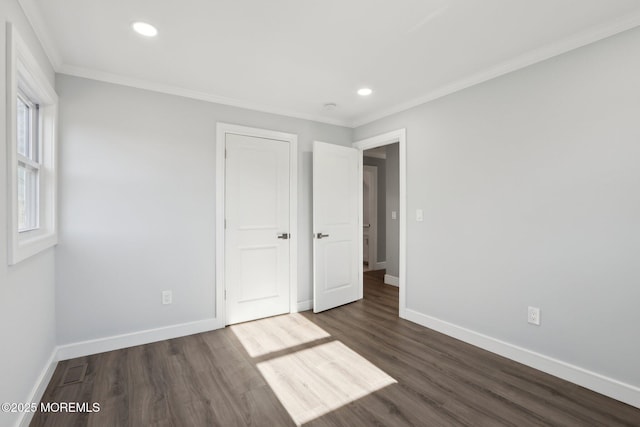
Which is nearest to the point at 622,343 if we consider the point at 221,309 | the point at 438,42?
the point at 438,42

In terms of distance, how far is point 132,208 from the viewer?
277 centimetres

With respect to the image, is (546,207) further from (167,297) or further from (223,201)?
(167,297)

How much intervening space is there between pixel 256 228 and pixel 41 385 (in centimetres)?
206

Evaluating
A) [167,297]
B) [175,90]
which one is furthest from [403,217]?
[175,90]

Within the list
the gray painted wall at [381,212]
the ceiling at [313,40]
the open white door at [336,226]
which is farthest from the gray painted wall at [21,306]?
the gray painted wall at [381,212]

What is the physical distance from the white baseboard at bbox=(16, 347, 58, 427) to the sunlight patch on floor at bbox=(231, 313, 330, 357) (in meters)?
1.38

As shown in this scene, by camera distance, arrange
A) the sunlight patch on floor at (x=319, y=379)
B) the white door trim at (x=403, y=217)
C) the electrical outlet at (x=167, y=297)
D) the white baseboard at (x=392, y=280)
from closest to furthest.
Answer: the sunlight patch on floor at (x=319, y=379), the electrical outlet at (x=167, y=297), the white door trim at (x=403, y=217), the white baseboard at (x=392, y=280)

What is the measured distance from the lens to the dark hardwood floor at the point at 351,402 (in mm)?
1820

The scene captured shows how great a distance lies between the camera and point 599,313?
208 cm

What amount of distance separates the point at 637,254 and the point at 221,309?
339 centimetres

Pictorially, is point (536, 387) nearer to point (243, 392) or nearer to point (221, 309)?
point (243, 392)

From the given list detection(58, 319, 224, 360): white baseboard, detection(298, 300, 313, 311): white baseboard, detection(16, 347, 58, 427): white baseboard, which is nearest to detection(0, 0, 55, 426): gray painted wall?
detection(16, 347, 58, 427): white baseboard

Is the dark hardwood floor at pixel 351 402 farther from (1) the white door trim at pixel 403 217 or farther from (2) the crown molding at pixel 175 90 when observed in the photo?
(2) the crown molding at pixel 175 90

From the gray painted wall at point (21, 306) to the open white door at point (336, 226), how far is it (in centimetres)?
243
